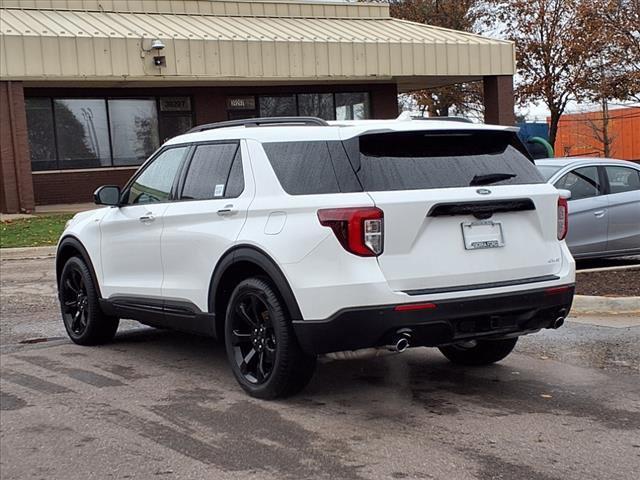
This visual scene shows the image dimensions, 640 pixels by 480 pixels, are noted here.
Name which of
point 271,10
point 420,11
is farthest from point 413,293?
point 420,11

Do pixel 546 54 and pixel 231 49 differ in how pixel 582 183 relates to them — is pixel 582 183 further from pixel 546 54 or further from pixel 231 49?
pixel 546 54

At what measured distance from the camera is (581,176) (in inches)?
442

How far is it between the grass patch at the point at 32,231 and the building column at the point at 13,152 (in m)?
1.01

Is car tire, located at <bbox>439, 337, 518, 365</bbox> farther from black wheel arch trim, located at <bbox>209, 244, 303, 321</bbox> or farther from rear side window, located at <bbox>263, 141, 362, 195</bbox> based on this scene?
rear side window, located at <bbox>263, 141, 362, 195</bbox>

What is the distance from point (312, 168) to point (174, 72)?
18.1 meters

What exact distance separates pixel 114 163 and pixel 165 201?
19.4 metres

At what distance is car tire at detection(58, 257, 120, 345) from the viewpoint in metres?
7.44

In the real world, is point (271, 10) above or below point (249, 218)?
above

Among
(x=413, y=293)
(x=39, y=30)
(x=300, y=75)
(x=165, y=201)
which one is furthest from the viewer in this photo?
(x=300, y=75)

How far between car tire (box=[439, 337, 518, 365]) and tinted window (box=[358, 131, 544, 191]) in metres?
1.38

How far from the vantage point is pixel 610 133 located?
5544 cm

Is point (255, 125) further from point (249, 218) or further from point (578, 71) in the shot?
point (578, 71)

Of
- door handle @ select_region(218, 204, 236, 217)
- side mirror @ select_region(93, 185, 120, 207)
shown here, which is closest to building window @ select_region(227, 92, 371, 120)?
side mirror @ select_region(93, 185, 120, 207)

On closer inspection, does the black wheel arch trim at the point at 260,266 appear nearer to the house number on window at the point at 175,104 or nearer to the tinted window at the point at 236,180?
the tinted window at the point at 236,180
